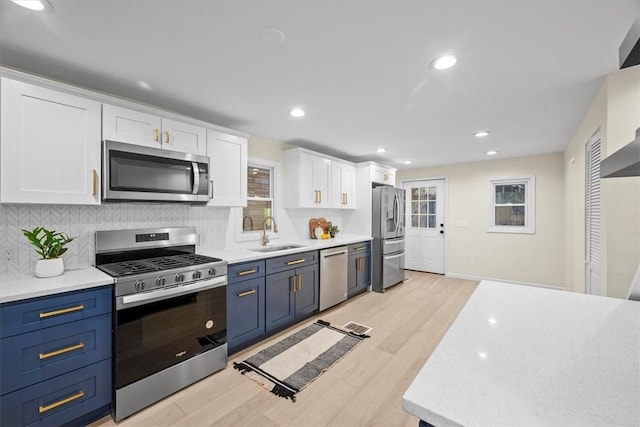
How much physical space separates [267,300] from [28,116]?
2.35 meters

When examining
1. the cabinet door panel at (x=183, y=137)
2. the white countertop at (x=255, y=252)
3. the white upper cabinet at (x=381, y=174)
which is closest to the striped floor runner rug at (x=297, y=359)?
the white countertop at (x=255, y=252)

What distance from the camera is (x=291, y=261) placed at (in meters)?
3.21

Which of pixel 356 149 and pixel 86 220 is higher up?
pixel 356 149

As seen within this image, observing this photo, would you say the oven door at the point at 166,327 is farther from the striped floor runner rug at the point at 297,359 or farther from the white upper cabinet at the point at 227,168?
the white upper cabinet at the point at 227,168

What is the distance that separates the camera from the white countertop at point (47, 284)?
1.54 m

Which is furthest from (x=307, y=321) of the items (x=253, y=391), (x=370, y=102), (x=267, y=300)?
(x=370, y=102)

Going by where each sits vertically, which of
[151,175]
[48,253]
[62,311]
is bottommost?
[62,311]

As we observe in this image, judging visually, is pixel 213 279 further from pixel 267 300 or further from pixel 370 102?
pixel 370 102

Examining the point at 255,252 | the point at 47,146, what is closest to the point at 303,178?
the point at 255,252

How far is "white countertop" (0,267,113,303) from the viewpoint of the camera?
1.54 meters

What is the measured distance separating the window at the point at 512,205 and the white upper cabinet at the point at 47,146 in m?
6.05

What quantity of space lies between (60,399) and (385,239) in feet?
13.8

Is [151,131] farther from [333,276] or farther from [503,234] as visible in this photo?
[503,234]

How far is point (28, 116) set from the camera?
5.83ft
